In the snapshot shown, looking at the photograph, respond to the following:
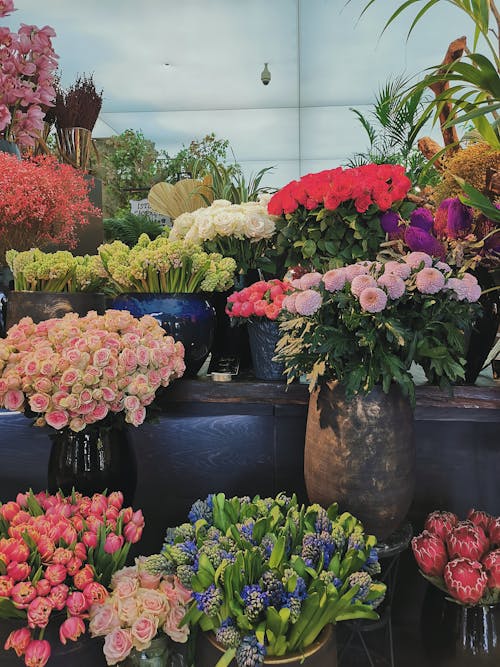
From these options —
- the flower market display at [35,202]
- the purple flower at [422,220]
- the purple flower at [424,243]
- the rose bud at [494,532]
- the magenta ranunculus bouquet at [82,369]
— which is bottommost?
the rose bud at [494,532]

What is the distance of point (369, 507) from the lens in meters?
0.96

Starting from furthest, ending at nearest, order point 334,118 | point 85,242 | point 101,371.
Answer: point 334,118 → point 85,242 → point 101,371

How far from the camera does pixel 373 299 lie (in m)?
0.88

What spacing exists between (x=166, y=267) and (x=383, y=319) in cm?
47

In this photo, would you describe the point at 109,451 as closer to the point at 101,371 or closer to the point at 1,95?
the point at 101,371

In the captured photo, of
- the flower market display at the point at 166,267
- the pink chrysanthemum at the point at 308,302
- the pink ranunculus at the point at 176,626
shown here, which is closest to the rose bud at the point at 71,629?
the pink ranunculus at the point at 176,626

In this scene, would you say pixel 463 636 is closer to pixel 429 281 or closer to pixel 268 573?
pixel 268 573

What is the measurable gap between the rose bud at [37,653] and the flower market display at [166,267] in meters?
0.67

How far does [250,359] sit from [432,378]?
472 mm

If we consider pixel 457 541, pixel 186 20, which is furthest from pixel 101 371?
pixel 186 20

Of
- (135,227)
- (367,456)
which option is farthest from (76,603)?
(135,227)

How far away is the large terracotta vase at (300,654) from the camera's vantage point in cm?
71

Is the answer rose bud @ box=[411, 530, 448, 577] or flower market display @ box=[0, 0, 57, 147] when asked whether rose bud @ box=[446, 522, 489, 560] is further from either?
flower market display @ box=[0, 0, 57, 147]

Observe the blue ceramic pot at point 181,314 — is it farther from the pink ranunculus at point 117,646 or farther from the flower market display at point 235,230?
the pink ranunculus at point 117,646
